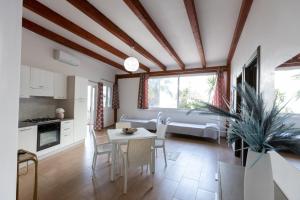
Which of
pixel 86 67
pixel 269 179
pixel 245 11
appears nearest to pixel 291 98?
pixel 269 179

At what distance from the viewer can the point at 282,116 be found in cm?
86

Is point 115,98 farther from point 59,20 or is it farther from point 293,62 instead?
point 293,62

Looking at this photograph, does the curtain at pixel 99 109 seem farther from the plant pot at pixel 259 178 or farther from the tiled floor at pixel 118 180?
the plant pot at pixel 259 178

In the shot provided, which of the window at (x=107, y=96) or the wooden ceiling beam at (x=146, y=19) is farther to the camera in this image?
the window at (x=107, y=96)

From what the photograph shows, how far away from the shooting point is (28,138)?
2885 mm

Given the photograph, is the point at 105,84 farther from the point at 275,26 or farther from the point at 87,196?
the point at 275,26

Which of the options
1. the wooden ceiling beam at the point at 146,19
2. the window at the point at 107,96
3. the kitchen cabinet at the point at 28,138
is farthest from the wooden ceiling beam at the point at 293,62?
the window at the point at 107,96

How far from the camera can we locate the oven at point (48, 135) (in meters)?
3.11

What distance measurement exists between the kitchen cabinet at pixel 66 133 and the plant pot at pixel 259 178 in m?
3.85

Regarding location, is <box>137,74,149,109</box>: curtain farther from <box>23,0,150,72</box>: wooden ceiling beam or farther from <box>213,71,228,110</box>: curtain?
<box>213,71,228,110</box>: curtain

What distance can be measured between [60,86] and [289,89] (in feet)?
14.3

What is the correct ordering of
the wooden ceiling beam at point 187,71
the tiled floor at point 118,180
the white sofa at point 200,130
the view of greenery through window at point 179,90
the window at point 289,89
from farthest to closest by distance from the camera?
the view of greenery through window at point 179,90 → the wooden ceiling beam at point 187,71 → the white sofa at point 200,130 → the tiled floor at point 118,180 → the window at point 289,89

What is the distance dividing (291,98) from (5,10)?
5.60ft

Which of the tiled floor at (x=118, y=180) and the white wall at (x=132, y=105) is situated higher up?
the white wall at (x=132, y=105)
